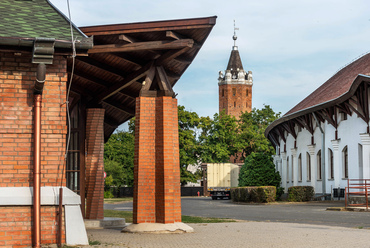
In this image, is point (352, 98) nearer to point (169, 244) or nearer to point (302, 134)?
point (302, 134)

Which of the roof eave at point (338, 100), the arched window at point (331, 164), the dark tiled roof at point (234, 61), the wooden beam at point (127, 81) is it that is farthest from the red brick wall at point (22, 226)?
the dark tiled roof at point (234, 61)

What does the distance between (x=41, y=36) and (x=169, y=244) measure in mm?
4407

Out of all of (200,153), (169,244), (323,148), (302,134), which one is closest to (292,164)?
(302,134)

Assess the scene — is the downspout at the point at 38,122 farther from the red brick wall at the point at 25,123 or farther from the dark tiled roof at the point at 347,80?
the dark tiled roof at the point at 347,80

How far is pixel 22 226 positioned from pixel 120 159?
7532cm

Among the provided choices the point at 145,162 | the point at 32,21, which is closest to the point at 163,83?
the point at 145,162

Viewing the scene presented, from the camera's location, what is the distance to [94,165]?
18078 millimetres

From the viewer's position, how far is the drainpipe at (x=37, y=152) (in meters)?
10.1

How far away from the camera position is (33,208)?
10.3 metres

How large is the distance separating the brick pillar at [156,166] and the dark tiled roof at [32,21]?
348cm

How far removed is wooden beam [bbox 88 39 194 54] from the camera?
45.2ft

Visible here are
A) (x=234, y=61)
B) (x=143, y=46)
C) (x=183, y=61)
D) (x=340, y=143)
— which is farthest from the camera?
(x=234, y=61)

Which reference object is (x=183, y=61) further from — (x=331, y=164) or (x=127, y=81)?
(x=331, y=164)

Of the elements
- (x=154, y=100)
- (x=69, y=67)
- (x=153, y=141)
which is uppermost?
(x=69, y=67)
